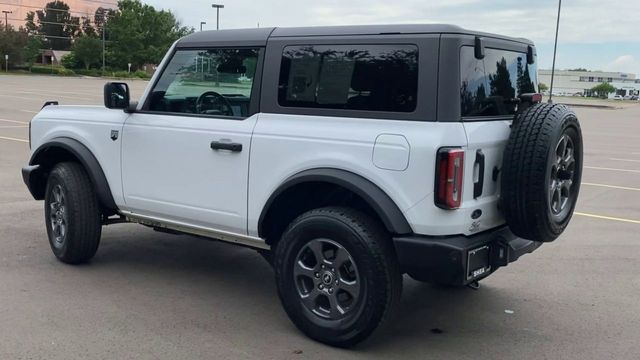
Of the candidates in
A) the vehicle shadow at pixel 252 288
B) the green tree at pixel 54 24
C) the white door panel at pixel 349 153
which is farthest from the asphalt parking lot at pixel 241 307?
the green tree at pixel 54 24

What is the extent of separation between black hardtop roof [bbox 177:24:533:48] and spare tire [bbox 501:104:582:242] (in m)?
0.62

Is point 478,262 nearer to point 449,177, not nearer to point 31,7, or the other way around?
point 449,177

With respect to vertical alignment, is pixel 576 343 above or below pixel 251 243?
below

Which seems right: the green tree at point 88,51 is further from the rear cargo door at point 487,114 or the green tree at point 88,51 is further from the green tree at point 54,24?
the rear cargo door at point 487,114

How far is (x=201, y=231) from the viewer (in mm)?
4750

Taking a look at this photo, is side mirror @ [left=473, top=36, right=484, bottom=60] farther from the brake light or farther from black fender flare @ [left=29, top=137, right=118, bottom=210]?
black fender flare @ [left=29, top=137, right=118, bottom=210]

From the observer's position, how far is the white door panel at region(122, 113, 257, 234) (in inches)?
173

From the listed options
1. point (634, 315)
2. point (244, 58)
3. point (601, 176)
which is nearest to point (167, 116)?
point (244, 58)

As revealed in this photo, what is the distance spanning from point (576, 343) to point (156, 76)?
3541 millimetres

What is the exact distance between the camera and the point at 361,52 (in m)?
3.96

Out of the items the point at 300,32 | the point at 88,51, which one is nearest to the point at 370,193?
the point at 300,32

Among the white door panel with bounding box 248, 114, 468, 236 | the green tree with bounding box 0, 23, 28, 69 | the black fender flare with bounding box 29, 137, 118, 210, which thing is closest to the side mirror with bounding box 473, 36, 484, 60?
the white door panel with bounding box 248, 114, 468, 236

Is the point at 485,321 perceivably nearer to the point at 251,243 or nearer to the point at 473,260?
the point at 473,260

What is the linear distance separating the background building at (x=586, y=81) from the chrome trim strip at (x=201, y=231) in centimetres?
11287
